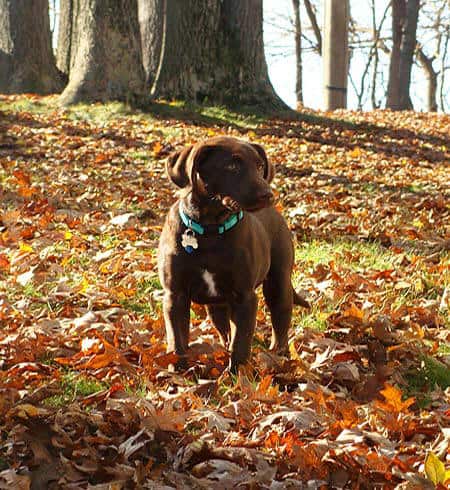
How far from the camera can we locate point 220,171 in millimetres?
3844

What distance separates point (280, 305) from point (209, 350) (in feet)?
1.78

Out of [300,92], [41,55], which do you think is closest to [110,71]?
[41,55]

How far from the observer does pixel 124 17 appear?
1308cm

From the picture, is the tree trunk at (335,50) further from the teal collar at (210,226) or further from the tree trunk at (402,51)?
the teal collar at (210,226)

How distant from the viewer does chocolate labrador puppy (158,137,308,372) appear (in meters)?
3.81

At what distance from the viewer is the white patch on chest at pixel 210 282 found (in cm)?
396

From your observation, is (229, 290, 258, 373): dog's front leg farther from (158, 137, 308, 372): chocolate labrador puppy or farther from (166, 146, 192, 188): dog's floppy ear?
(166, 146, 192, 188): dog's floppy ear

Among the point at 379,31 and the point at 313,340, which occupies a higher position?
the point at 379,31

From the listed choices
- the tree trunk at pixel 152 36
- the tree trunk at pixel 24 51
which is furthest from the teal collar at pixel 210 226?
the tree trunk at pixel 24 51

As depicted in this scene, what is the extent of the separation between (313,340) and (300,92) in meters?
28.4

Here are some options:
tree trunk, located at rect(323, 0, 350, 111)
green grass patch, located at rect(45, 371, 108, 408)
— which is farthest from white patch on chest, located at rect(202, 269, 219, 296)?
tree trunk, located at rect(323, 0, 350, 111)

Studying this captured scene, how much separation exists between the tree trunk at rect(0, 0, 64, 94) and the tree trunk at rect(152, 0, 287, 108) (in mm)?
3346

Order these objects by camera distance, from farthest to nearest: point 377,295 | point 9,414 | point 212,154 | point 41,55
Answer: point 41,55, point 377,295, point 212,154, point 9,414

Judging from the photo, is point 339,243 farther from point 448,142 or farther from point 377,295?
point 448,142
